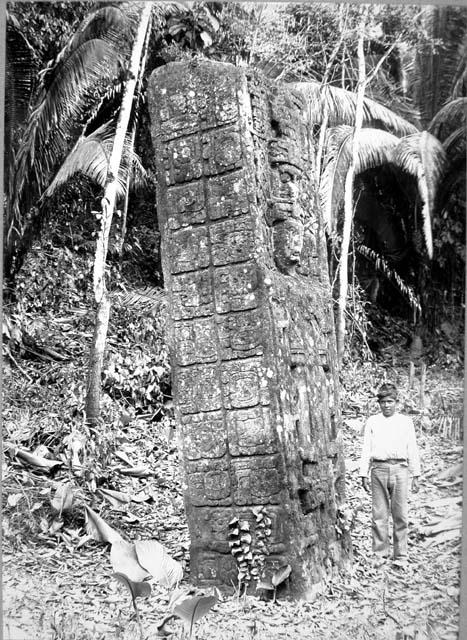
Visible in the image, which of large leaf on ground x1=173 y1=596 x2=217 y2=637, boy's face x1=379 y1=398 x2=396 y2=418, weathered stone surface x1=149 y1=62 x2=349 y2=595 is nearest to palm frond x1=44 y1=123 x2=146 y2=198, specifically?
weathered stone surface x1=149 y1=62 x2=349 y2=595

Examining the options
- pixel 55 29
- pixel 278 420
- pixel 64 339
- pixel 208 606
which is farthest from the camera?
pixel 64 339

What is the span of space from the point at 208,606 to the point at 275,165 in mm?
2738

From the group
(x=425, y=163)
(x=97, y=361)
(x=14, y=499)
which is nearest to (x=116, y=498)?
(x=14, y=499)

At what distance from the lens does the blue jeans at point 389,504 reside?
505cm

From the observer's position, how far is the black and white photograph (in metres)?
4.75

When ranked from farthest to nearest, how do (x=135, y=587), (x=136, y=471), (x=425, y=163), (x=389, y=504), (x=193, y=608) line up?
(x=136, y=471) < (x=425, y=163) < (x=389, y=504) < (x=135, y=587) < (x=193, y=608)

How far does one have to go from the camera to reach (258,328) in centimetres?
479

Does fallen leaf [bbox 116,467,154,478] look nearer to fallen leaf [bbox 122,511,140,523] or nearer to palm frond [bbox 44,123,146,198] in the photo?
fallen leaf [bbox 122,511,140,523]

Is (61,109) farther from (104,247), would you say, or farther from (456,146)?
(456,146)

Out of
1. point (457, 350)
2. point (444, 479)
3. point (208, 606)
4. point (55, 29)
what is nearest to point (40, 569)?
point (208, 606)

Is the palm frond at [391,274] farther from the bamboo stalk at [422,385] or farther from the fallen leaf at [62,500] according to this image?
the fallen leaf at [62,500]

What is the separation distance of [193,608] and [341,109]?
3.51m

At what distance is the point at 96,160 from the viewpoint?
5.70m

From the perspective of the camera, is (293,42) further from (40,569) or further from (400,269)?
(40,569)
